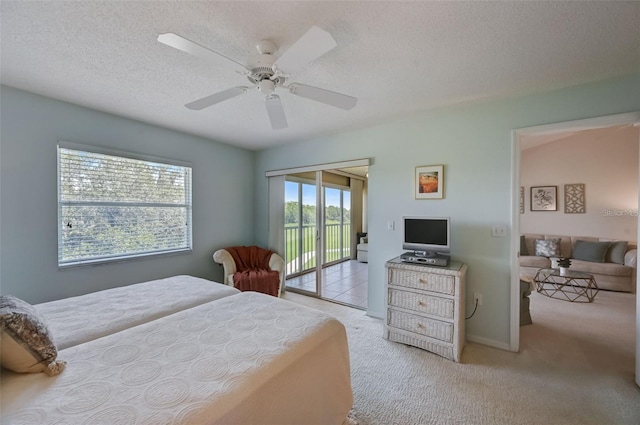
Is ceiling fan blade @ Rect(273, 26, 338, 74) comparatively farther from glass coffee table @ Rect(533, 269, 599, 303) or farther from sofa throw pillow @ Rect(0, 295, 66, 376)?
glass coffee table @ Rect(533, 269, 599, 303)

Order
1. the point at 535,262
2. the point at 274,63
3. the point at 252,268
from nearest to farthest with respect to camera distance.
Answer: the point at 274,63, the point at 252,268, the point at 535,262

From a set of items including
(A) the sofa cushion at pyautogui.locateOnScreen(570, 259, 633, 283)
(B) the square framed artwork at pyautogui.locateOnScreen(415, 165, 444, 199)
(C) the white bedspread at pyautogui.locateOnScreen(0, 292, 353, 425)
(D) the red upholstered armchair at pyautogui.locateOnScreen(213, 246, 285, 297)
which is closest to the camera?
(C) the white bedspread at pyautogui.locateOnScreen(0, 292, 353, 425)

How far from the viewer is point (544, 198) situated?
530cm

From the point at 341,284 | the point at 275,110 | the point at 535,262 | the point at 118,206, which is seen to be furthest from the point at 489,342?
the point at 118,206

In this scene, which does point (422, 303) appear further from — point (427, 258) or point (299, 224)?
point (299, 224)

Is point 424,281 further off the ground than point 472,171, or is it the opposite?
point 472,171

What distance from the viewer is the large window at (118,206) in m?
2.54

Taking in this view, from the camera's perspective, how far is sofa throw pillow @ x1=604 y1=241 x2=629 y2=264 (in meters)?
4.18

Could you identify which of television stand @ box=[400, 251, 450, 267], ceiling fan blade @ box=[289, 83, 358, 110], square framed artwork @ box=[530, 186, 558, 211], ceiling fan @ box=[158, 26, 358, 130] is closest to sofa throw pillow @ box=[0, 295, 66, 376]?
ceiling fan @ box=[158, 26, 358, 130]

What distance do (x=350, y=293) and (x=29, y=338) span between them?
3.52m

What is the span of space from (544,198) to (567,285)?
2.17 meters

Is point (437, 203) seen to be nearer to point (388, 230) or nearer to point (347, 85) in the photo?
point (388, 230)

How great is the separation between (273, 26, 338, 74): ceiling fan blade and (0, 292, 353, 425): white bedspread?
1.47 meters

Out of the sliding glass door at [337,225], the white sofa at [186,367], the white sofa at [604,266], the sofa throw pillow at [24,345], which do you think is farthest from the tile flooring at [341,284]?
the sofa throw pillow at [24,345]
